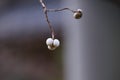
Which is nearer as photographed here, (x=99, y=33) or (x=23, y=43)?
(x=99, y=33)

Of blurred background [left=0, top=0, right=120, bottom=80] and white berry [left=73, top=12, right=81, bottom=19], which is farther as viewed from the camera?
blurred background [left=0, top=0, right=120, bottom=80]

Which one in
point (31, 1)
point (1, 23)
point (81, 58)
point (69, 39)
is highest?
point (31, 1)

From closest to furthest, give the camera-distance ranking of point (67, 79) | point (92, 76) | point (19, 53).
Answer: point (92, 76), point (67, 79), point (19, 53)

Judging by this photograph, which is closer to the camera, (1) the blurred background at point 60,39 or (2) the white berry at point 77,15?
(2) the white berry at point 77,15

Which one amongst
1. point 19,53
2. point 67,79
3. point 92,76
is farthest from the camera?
point 19,53

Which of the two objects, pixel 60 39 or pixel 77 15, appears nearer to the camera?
pixel 77 15

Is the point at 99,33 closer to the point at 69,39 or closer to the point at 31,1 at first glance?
the point at 69,39

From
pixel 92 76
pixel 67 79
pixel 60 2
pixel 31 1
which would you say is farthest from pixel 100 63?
pixel 31 1

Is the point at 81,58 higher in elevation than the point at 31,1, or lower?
lower
